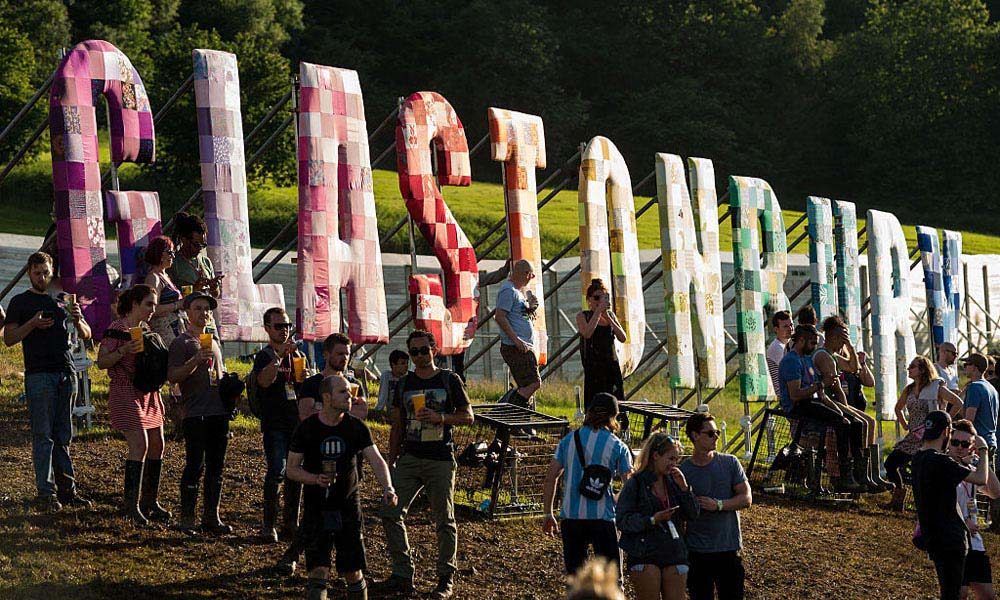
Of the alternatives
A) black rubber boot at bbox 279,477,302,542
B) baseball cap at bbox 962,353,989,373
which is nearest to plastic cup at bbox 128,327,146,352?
black rubber boot at bbox 279,477,302,542

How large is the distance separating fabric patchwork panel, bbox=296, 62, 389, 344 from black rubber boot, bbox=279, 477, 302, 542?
2606mm

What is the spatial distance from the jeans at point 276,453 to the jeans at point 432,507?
876 millimetres

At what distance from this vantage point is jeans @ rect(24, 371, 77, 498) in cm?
1138

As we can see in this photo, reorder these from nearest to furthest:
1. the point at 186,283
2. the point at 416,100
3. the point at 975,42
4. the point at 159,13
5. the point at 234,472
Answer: the point at 186,283 < the point at 234,472 < the point at 416,100 < the point at 159,13 < the point at 975,42

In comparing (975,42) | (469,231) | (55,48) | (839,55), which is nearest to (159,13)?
(55,48)

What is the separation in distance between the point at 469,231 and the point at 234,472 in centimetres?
3062

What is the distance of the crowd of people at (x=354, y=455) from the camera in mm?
9625

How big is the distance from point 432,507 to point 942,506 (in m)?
3.65

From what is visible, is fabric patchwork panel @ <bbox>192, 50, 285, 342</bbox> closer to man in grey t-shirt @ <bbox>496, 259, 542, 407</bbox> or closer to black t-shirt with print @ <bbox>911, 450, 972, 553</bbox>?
man in grey t-shirt @ <bbox>496, 259, 542, 407</bbox>

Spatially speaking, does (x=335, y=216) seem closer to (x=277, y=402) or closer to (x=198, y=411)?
(x=277, y=402)

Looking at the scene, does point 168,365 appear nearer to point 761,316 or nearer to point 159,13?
point 761,316

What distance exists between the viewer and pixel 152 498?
1156 centimetres

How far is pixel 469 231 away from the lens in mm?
43875

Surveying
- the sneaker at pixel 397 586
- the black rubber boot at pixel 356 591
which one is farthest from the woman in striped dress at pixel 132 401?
the black rubber boot at pixel 356 591
